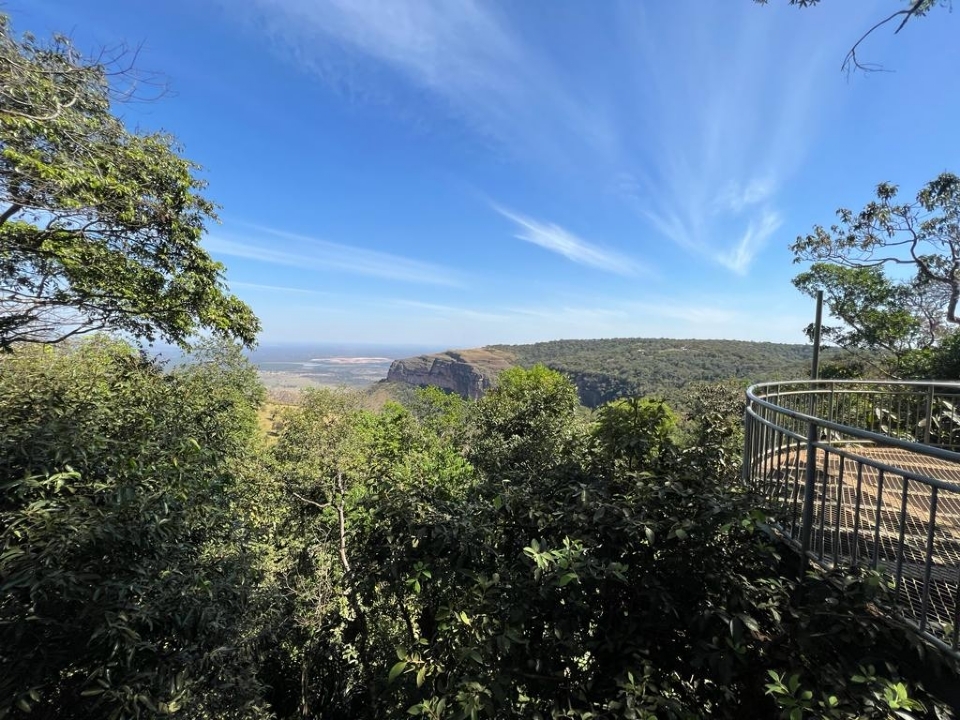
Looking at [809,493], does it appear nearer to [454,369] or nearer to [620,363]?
[620,363]

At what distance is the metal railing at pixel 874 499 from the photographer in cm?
161

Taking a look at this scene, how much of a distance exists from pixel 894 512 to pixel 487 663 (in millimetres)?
2824

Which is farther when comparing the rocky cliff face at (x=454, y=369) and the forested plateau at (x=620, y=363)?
the rocky cliff face at (x=454, y=369)

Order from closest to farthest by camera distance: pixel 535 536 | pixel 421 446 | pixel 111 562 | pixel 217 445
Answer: pixel 535 536 → pixel 111 562 → pixel 217 445 → pixel 421 446

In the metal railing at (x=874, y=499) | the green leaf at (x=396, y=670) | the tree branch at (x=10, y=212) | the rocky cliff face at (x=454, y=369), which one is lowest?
the rocky cliff face at (x=454, y=369)

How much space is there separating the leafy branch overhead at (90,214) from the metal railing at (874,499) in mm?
7506

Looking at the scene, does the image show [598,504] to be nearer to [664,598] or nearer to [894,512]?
[664,598]

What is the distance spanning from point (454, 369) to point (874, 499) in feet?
221

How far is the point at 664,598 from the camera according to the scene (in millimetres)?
1861

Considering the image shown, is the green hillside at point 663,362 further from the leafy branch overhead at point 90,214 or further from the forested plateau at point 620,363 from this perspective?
the leafy branch overhead at point 90,214

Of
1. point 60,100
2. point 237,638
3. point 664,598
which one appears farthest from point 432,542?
point 60,100

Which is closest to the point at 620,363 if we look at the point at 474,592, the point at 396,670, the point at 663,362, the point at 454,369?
the point at 663,362

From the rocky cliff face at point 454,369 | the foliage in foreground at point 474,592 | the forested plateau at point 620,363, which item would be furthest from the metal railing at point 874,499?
the rocky cliff face at point 454,369

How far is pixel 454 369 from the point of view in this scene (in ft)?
230
